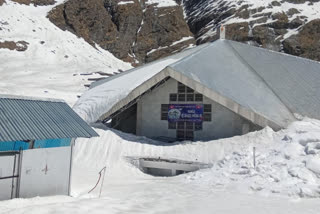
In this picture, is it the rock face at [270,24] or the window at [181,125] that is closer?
the window at [181,125]

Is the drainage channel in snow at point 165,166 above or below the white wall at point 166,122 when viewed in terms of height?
below

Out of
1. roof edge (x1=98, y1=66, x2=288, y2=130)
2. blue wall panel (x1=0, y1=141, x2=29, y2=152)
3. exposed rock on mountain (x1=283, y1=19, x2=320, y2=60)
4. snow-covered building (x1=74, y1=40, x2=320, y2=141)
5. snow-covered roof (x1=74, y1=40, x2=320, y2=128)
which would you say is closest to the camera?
blue wall panel (x1=0, y1=141, x2=29, y2=152)

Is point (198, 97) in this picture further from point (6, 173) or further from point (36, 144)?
point (6, 173)

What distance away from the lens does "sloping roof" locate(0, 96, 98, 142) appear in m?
8.63

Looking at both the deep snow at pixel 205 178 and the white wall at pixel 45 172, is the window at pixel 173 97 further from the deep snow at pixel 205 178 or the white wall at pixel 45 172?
the white wall at pixel 45 172

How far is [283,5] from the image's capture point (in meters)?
98.2

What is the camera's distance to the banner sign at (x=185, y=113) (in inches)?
694

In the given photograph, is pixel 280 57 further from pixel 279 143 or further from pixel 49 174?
pixel 49 174

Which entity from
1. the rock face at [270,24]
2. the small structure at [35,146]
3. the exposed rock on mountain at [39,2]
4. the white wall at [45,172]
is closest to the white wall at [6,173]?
the small structure at [35,146]

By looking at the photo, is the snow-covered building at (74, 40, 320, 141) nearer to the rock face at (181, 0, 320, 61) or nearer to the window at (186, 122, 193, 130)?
the window at (186, 122, 193, 130)

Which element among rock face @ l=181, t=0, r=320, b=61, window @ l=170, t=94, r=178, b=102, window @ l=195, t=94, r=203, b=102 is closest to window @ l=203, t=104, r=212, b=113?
window @ l=195, t=94, r=203, b=102

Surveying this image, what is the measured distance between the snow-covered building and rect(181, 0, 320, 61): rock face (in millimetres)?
70721

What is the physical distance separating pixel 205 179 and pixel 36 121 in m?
6.54

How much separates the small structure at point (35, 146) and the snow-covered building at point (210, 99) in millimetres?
7738
